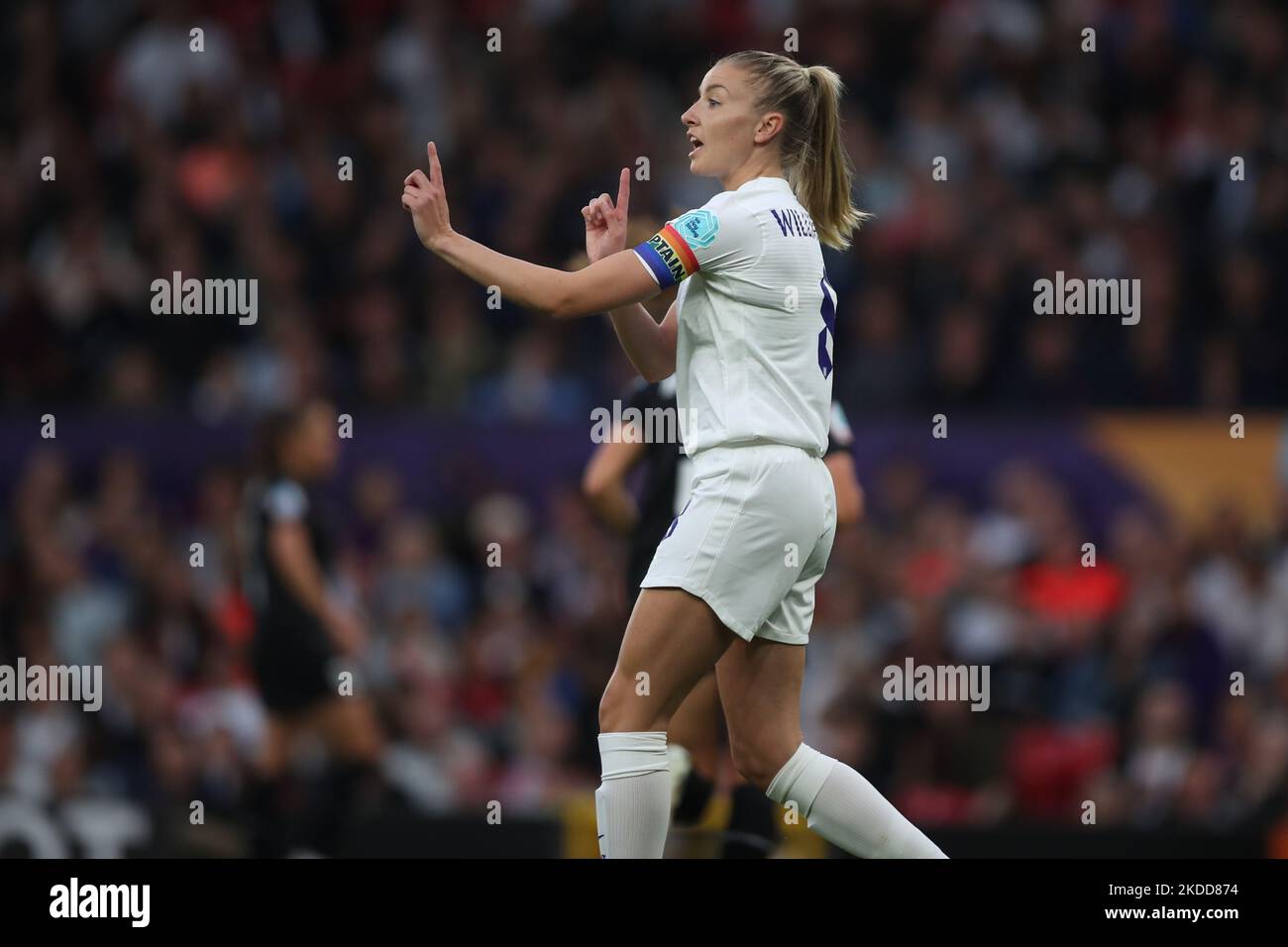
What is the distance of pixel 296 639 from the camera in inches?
324

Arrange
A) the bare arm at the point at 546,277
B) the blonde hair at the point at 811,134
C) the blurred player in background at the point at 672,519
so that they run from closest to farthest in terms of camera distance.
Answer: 1. the bare arm at the point at 546,277
2. the blonde hair at the point at 811,134
3. the blurred player in background at the point at 672,519

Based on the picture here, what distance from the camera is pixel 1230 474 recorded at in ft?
35.3

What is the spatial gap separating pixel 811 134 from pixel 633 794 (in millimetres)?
1766

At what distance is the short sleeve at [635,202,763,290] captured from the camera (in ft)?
15.3

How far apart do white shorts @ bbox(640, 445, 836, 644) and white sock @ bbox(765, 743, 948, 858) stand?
1.30 ft

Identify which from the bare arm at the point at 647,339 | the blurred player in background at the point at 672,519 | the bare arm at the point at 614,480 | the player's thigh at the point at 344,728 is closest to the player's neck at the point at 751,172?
the bare arm at the point at 647,339

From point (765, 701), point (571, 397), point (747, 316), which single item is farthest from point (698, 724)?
point (571, 397)

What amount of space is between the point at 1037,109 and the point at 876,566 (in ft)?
13.9

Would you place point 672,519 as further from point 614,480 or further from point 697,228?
point 697,228

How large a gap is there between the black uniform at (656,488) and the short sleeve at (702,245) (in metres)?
1.66

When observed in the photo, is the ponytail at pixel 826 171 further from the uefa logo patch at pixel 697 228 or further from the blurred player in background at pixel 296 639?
the blurred player in background at pixel 296 639

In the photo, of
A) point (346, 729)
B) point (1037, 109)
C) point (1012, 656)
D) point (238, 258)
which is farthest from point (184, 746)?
point (1037, 109)

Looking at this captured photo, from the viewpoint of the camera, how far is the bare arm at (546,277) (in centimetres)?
461

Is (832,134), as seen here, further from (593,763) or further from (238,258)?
(238,258)
